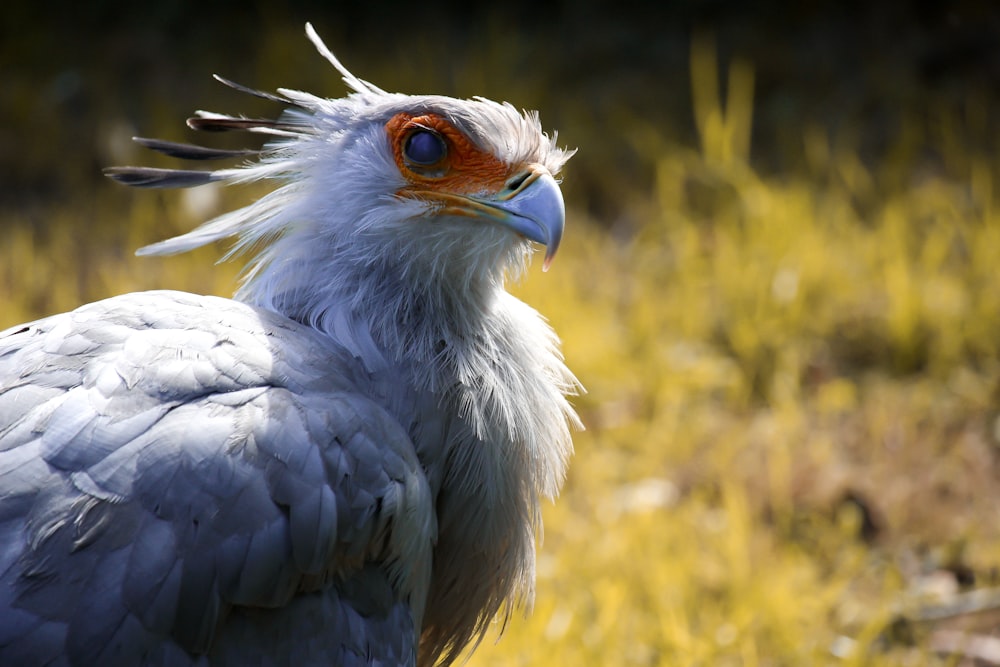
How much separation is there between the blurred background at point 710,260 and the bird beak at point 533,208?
1.19m

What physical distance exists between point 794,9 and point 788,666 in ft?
12.9

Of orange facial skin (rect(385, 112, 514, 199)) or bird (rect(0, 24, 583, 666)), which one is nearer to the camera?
bird (rect(0, 24, 583, 666))

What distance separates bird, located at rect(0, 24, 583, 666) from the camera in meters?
1.73

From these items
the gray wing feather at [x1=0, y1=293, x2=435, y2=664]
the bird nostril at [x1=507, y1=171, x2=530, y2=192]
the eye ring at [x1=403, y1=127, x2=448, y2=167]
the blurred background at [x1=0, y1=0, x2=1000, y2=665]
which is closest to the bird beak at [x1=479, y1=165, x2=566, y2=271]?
the bird nostril at [x1=507, y1=171, x2=530, y2=192]

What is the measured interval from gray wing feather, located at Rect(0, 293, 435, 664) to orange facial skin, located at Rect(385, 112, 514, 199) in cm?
41

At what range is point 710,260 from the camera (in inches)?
177

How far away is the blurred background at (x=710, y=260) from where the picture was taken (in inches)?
120

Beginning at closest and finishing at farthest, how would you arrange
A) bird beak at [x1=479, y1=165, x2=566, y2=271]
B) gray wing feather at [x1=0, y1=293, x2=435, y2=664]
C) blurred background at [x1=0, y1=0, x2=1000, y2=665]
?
gray wing feather at [x1=0, y1=293, x2=435, y2=664]
bird beak at [x1=479, y1=165, x2=566, y2=271]
blurred background at [x1=0, y1=0, x2=1000, y2=665]

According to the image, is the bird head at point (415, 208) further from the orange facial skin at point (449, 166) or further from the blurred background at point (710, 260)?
the blurred background at point (710, 260)

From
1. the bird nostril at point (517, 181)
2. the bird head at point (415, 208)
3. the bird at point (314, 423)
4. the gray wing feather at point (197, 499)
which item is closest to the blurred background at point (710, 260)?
the bird at point (314, 423)

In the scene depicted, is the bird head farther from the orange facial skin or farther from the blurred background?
the blurred background

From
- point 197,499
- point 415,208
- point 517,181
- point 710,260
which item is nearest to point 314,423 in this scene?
point 197,499

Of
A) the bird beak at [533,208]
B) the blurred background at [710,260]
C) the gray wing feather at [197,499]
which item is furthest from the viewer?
the blurred background at [710,260]

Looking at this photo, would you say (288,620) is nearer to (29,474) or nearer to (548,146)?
(29,474)
